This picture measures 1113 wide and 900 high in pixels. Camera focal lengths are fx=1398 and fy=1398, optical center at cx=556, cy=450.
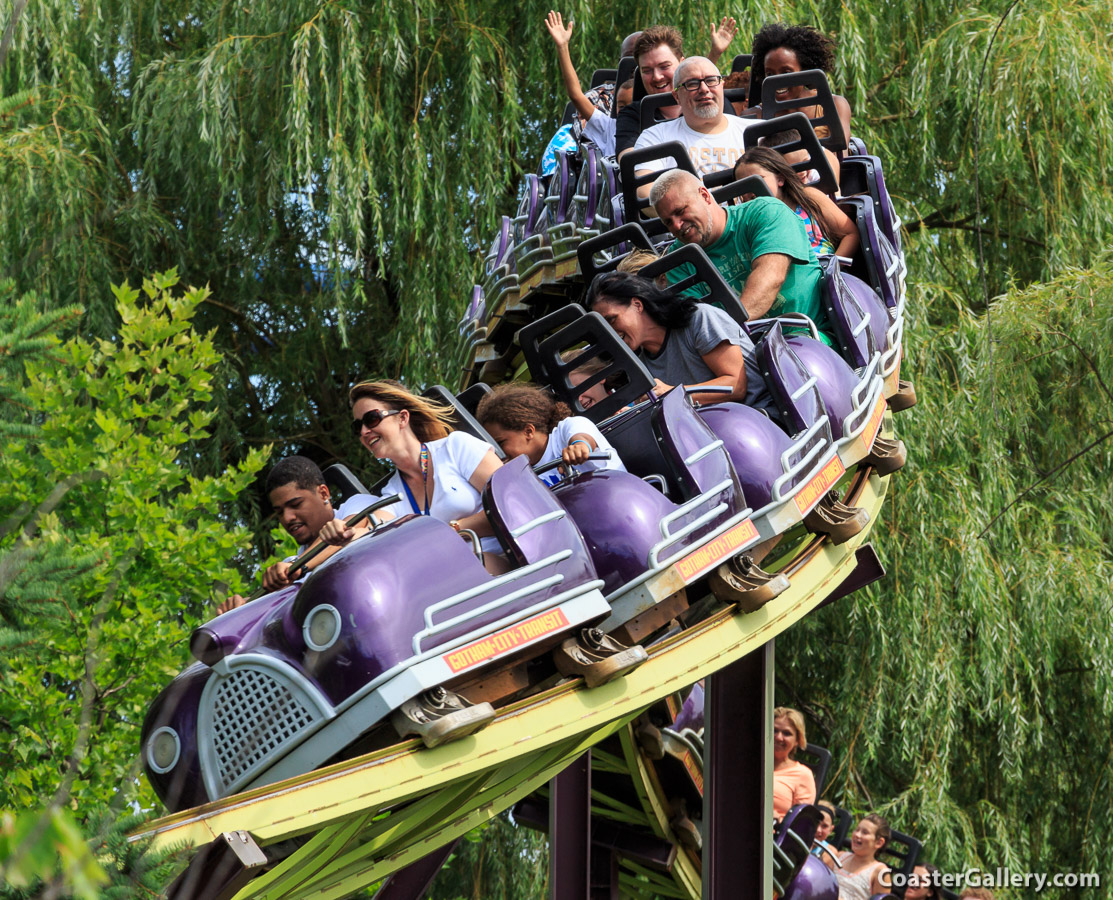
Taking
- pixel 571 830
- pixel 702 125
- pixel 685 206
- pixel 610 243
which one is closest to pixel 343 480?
pixel 685 206

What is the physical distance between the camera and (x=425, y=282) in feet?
22.3

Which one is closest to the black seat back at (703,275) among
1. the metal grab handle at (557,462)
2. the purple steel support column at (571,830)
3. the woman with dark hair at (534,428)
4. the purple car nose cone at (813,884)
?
the woman with dark hair at (534,428)

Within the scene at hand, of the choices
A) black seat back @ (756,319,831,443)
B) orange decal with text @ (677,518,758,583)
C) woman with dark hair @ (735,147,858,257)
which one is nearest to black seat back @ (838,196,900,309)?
woman with dark hair @ (735,147,858,257)

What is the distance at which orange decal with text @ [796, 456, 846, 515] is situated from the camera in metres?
3.70

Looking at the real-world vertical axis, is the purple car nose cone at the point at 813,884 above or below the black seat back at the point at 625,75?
below

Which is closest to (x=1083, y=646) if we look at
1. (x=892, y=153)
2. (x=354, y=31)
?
(x=892, y=153)

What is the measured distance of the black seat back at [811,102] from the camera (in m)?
5.07

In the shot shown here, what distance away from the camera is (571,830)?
5.04 meters

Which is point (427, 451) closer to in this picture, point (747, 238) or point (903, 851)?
point (747, 238)

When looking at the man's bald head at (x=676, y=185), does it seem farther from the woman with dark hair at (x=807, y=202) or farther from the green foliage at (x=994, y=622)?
the green foliage at (x=994, y=622)

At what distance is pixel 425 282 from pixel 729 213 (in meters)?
2.78

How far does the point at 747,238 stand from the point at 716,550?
1.27 m

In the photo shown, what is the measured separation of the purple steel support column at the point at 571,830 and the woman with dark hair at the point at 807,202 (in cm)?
201

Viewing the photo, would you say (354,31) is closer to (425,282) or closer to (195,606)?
(425,282)
